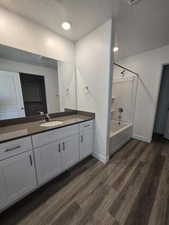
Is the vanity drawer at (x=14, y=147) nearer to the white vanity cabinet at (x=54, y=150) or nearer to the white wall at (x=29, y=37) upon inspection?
the white vanity cabinet at (x=54, y=150)

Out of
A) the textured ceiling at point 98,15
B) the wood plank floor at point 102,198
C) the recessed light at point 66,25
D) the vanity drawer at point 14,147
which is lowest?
the wood plank floor at point 102,198

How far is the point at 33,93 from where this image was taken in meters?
1.77

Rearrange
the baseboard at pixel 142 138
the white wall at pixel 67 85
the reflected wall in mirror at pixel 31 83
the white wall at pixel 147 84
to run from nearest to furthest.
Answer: the reflected wall in mirror at pixel 31 83, the white wall at pixel 67 85, the white wall at pixel 147 84, the baseboard at pixel 142 138

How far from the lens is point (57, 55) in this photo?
197cm

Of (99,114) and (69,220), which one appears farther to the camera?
(99,114)

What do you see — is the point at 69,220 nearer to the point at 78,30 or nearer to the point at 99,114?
the point at 99,114

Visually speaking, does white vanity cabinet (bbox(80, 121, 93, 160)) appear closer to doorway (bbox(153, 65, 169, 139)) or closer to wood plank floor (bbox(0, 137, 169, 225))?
wood plank floor (bbox(0, 137, 169, 225))

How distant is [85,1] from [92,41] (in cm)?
63

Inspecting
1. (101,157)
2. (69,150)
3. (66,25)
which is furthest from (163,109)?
(66,25)

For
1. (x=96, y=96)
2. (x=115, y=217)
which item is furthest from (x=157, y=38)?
(x=115, y=217)

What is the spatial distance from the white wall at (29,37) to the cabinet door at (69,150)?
1636mm

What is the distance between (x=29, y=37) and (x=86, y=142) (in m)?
2.12

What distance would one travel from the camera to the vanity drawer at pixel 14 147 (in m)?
1.01

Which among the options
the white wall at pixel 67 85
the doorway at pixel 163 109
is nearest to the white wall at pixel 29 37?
the white wall at pixel 67 85
